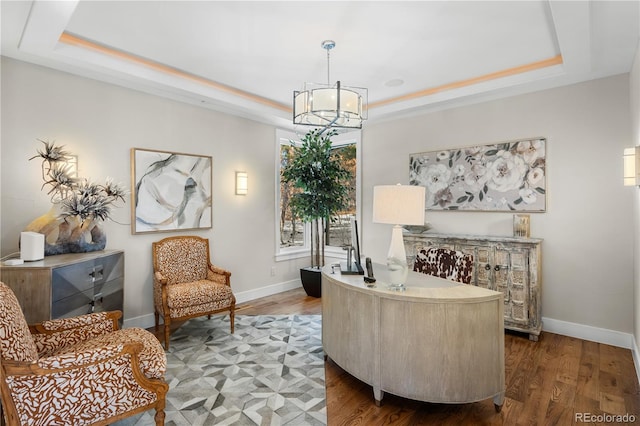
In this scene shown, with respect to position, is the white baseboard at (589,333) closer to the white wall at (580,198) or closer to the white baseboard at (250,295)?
the white wall at (580,198)

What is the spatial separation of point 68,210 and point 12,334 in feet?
5.42

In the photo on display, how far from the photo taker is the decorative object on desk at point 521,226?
3664 mm

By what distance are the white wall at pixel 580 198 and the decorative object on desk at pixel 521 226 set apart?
0.12m

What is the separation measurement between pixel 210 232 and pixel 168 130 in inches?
54.2

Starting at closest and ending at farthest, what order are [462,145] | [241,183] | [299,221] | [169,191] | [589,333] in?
[589,333]
[169,191]
[462,145]
[241,183]
[299,221]

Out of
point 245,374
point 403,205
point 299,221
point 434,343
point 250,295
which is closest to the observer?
point 434,343

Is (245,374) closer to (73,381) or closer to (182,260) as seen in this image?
(73,381)

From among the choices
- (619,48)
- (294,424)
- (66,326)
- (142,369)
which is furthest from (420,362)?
(619,48)

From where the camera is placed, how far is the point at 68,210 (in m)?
2.96

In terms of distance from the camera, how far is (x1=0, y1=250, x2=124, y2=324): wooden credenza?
7.90ft

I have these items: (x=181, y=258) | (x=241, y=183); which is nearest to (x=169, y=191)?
(x=181, y=258)

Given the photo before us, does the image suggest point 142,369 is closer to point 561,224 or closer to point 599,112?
point 561,224

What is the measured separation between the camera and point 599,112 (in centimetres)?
337

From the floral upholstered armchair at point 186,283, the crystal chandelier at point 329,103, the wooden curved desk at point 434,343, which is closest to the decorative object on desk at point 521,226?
the wooden curved desk at point 434,343
